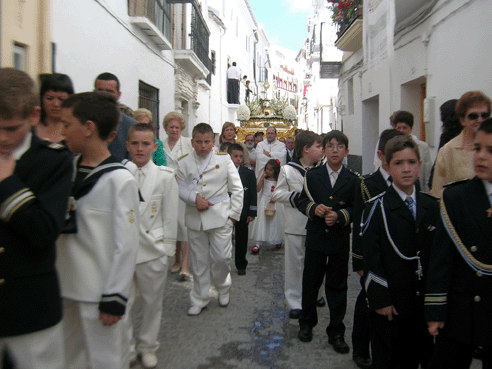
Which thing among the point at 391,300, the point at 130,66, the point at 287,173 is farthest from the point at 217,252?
the point at 130,66

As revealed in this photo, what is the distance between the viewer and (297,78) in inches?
2692

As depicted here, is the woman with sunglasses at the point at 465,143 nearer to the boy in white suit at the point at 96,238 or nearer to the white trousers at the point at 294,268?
the white trousers at the point at 294,268

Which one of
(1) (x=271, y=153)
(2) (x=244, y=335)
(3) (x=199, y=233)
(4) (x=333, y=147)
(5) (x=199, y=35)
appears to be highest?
(5) (x=199, y=35)

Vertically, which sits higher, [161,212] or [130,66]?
[130,66]

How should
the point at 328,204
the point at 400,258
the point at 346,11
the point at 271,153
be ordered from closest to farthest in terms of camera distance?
the point at 400,258 < the point at 328,204 < the point at 271,153 < the point at 346,11

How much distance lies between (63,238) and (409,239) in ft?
6.36

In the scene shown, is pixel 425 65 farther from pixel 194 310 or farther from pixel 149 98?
pixel 149 98

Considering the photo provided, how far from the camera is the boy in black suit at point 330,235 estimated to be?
151 inches

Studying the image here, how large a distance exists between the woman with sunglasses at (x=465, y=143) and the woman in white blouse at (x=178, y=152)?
3.30 meters

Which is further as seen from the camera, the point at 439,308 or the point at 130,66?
the point at 130,66

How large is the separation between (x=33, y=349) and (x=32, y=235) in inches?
19.1

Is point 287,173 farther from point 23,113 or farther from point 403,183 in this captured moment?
point 23,113

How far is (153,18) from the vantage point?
11.1 meters

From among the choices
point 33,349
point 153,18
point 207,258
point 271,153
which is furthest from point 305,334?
point 153,18
